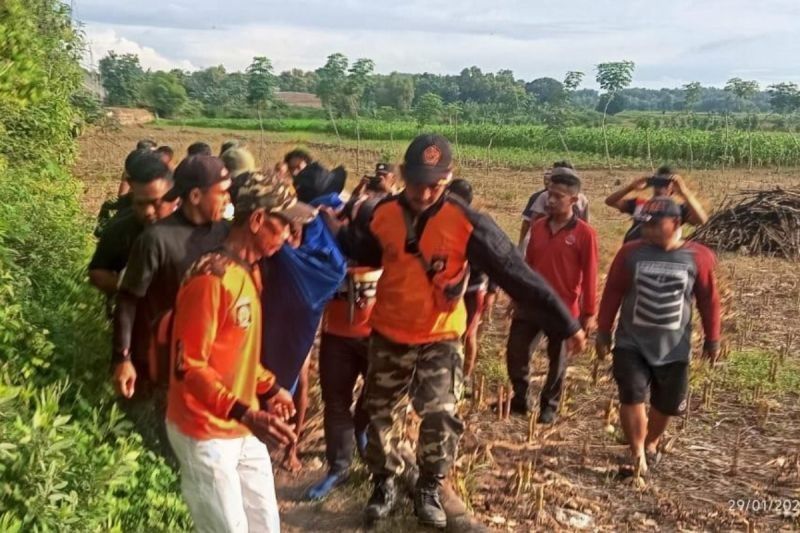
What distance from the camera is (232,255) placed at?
291cm

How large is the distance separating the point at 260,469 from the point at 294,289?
35.3 inches

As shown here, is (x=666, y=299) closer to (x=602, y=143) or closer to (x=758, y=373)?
(x=758, y=373)

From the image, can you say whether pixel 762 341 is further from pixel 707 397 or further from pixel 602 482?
pixel 602 482

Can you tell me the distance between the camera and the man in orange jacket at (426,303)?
394 centimetres

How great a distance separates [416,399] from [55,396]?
1.71m

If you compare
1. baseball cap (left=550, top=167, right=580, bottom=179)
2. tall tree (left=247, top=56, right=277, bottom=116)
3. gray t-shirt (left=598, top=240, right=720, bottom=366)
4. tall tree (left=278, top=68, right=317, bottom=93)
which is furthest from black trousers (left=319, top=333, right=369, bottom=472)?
tall tree (left=278, top=68, right=317, bottom=93)

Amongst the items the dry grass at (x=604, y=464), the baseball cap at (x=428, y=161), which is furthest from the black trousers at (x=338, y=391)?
the baseball cap at (x=428, y=161)

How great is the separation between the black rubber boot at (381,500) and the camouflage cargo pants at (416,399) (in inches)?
3.2

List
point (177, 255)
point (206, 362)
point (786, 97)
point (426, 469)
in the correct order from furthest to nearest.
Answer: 1. point (786, 97)
2. point (426, 469)
3. point (177, 255)
4. point (206, 362)

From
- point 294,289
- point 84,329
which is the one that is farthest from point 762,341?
point 84,329

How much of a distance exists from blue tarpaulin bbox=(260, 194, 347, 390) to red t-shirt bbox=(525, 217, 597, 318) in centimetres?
261

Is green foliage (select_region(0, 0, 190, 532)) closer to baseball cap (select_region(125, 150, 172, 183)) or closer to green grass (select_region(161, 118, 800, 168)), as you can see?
baseball cap (select_region(125, 150, 172, 183))

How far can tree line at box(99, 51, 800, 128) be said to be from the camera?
41.3m

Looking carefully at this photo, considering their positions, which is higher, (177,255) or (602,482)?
(177,255)
